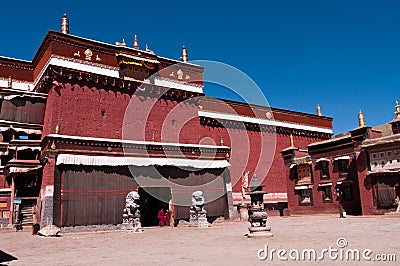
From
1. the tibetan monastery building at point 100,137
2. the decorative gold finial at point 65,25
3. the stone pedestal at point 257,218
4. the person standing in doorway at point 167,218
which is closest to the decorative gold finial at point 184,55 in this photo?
the tibetan monastery building at point 100,137

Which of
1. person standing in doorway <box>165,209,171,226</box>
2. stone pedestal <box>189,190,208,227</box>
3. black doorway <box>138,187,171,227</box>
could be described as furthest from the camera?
black doorway <box>138,187,171,227</box>

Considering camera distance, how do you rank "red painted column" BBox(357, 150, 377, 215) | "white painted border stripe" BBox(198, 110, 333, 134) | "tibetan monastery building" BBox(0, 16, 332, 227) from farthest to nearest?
"white painted border stripe" BBox(198, 110, 333, 134) → "red painted column" BBox(357, 150, 377, 215) → "tibetan monastery building" BBox(0, 16, 332, 227)

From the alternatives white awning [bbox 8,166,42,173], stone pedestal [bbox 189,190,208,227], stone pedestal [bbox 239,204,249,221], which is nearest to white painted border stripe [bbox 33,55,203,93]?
white awning [bbox 8,166,42,173]

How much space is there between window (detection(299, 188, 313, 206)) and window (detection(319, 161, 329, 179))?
1822 millimetres

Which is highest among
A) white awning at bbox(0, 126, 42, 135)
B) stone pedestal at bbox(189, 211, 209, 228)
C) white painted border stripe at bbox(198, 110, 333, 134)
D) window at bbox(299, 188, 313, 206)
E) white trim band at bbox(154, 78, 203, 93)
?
white trim band at bbox(154, 78, 203, 93)

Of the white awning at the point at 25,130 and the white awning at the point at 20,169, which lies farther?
the white awning at the point at 25,130

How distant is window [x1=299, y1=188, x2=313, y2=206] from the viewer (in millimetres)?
32375

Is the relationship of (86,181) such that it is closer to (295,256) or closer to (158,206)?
(158,206)

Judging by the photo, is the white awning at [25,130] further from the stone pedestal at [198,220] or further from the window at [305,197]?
the window at [305,197]

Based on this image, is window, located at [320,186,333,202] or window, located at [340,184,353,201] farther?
window, located at [320,186,333,202]

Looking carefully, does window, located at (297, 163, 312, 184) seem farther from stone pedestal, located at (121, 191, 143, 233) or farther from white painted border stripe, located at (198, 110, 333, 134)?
stone pedestal, located at (121, 191, 143, 233)

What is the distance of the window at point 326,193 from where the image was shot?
1208 inches

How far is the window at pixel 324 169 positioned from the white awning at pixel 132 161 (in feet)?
30.0

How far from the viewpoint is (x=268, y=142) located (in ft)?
130
